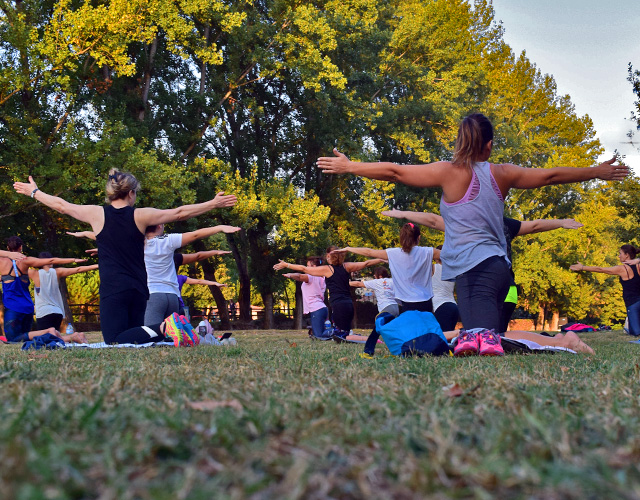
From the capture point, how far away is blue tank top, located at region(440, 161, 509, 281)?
595 centimetres

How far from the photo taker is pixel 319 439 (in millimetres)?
1850

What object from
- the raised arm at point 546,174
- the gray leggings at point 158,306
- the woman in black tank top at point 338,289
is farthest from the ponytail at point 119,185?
the woman in black tank top at point 338,289

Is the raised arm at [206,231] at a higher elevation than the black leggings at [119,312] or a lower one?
higher

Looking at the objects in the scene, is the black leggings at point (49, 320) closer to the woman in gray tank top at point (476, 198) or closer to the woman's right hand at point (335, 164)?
the woman in gray tank top at point (476, 198)

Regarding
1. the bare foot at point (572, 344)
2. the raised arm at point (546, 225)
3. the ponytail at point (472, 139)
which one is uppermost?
the ponytail at point (472, 139)

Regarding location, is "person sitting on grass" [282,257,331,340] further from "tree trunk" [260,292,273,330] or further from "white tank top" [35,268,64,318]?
"tree trunk" [260,292,273,330]

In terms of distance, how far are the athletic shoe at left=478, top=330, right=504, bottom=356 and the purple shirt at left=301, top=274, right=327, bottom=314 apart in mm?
9236

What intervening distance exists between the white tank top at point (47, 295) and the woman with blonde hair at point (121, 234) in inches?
210

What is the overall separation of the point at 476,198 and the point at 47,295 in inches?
387

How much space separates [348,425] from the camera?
2078mm

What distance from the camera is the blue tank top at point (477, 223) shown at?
5.95m

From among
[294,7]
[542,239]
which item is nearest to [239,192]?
[294,7]

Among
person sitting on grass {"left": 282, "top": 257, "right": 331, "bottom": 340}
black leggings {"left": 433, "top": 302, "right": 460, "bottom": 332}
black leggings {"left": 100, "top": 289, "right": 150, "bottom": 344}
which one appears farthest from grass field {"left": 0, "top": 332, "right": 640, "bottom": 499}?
person sitting on grass {"left": 282, "top": 257, "right": 331, "bottom": 340}

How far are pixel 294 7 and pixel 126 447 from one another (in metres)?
24.8
